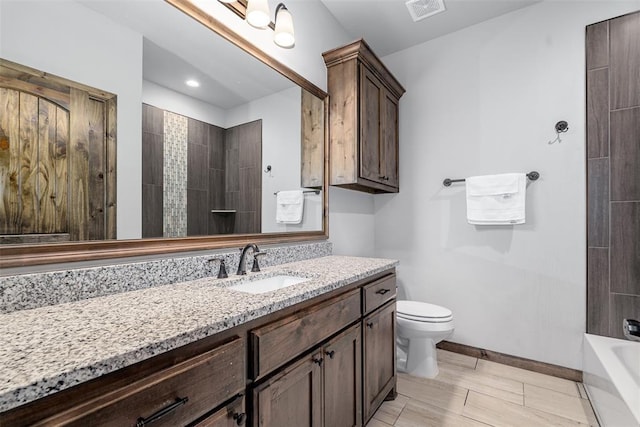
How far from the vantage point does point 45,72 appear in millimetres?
938

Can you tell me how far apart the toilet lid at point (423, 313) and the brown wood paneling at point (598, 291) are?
91 centimetres

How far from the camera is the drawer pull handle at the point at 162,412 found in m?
0.62

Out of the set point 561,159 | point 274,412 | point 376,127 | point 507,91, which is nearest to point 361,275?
point 274,412

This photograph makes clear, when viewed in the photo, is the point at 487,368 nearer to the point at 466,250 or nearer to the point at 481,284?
the point at 481,284

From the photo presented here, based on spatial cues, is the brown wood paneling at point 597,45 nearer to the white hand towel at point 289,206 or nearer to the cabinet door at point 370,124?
the cabinet door at point 370,124

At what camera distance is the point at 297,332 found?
3.49 ft

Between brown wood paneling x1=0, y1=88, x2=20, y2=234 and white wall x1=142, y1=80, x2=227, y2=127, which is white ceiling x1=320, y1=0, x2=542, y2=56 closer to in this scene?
white wall x1=142, y1=80, x2=227, y2=127

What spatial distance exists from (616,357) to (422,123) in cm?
208

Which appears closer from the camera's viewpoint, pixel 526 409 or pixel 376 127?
pixel 526 409

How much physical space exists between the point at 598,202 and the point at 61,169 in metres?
2.89

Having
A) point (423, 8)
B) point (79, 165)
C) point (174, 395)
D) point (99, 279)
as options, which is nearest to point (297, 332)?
point (174, 395)

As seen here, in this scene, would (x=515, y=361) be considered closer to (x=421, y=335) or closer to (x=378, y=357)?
(x=421, y=335)

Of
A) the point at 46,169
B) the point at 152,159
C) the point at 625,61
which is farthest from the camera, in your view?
the point at 625,61

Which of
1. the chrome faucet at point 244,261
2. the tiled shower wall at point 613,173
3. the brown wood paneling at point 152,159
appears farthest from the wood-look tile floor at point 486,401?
the brown wood paneling at point 152,159
